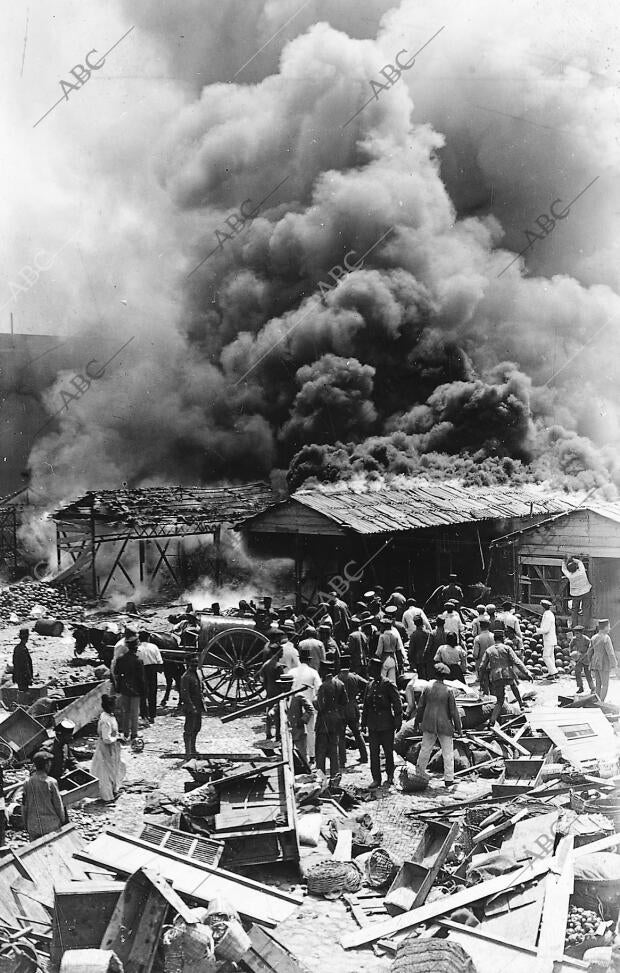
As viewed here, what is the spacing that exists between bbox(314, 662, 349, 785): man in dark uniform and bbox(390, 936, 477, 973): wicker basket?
4458mm

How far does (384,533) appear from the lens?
66.8 feet

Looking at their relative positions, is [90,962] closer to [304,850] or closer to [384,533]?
[304,850]

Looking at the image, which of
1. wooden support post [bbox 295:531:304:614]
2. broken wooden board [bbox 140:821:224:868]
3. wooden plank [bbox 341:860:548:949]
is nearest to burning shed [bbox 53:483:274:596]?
wooden support post [bbox 295:531:304:614]

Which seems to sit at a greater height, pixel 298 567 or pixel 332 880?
pixel 298 567

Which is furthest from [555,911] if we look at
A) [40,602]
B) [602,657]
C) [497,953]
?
[40,602]

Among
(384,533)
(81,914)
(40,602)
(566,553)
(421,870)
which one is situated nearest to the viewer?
(81,914)

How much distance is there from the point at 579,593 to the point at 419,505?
226 inches

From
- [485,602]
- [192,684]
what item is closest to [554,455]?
[485,602]

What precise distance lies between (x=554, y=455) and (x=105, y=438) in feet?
73.7

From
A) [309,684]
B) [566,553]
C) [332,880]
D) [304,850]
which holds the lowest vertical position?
[304,850]

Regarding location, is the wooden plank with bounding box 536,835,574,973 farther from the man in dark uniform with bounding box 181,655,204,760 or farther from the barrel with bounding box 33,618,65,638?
the barrel with bounding box 33,618,65,638

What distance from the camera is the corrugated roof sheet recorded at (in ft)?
77.0

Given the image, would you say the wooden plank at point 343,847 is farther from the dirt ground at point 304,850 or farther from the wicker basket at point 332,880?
the wicker basket at point 332,880

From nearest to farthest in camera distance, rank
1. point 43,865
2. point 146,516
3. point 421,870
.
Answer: point 43,865, point 421,870, point 146,516
